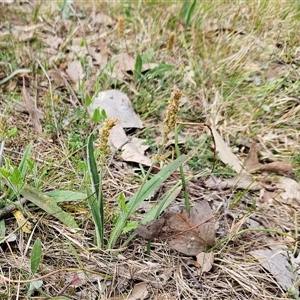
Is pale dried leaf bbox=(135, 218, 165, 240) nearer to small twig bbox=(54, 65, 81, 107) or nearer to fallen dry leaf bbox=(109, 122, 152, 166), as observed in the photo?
fallen dry leaf bbox=(109, 122, 152, 166)

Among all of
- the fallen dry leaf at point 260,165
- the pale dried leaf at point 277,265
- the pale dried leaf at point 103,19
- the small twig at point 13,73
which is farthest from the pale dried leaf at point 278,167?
the pale dried leaf at point 103,19

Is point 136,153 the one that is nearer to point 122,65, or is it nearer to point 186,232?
point 186,232

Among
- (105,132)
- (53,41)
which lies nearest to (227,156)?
(105,132)

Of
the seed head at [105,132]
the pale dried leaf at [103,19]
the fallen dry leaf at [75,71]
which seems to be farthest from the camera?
the pale dried leaf at [103,19]

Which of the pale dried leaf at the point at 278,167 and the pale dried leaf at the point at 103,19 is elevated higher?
the pale dried leaf at the point at 103,19

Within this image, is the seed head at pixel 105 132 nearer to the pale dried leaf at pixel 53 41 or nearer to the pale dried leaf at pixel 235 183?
the pale dried leaf at pixel 235 183

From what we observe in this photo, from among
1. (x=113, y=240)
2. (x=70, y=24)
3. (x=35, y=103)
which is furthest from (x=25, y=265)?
(x=70, y=24)

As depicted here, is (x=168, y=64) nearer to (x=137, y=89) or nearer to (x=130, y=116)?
(x=137, y=89)
